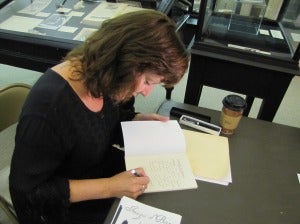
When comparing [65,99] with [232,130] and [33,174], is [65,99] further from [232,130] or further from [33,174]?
[232,130]

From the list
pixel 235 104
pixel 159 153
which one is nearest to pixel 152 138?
pixel 159 153

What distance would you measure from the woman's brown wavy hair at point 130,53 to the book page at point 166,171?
9.1 inches

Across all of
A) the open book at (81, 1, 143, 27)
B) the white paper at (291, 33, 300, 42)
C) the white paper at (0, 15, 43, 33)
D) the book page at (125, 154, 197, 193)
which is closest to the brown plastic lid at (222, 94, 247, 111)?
the book page at (125, 154, 197, 193)

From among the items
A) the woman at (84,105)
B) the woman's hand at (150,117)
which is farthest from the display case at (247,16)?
the woman at (84,105)

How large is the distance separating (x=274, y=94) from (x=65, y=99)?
3.13 ft

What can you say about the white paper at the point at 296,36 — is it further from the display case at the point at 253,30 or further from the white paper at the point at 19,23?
the white paper at the point at 19,23

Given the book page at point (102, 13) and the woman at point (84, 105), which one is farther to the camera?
the book page at point (102, 13)

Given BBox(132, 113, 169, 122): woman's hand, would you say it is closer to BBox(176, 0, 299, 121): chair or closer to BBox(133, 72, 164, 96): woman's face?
BBox(133, 72, 164, 96): woman's face

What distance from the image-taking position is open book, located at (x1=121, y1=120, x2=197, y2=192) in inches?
33.1

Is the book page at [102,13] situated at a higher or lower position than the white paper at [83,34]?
higher

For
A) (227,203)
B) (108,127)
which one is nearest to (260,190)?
(227,203)

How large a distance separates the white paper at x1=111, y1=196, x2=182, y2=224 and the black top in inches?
6.6

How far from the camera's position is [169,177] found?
2.79 feet

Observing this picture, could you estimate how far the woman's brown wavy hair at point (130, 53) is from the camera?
71cm
